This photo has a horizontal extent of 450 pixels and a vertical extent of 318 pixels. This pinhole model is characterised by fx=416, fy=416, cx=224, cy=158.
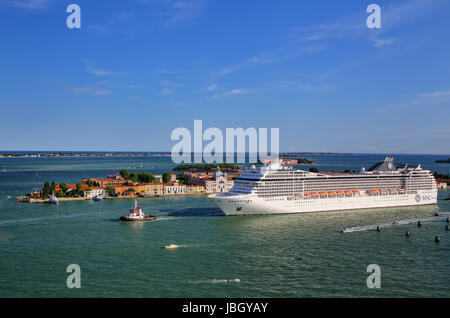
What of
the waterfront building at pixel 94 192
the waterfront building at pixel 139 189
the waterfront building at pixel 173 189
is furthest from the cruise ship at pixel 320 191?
the waterfront building at pixel 94 192

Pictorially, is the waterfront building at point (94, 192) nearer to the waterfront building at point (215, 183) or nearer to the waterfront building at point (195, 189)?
the waterfront building at point (195, 189)

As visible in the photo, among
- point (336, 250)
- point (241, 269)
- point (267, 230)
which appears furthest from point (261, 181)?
point (241, 269)

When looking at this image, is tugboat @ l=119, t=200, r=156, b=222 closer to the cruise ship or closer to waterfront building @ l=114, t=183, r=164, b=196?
the cruise ship

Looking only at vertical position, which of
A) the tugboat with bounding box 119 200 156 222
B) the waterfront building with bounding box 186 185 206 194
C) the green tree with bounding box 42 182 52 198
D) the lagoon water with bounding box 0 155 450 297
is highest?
the green tree with bounding box 42 182 52 198

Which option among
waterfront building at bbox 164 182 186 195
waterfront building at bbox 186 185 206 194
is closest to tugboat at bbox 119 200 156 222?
waterfront building at bbox 164 182 186 195

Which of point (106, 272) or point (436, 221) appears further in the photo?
point (436, 221)
